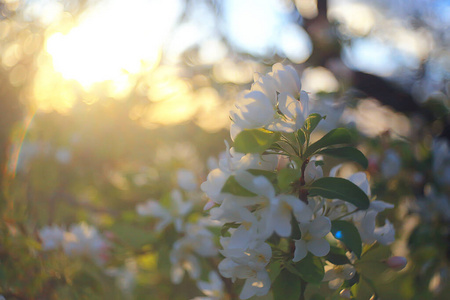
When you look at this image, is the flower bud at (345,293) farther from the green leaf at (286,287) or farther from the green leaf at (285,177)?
the green leaf at (285,177)

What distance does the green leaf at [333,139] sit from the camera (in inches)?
24.2

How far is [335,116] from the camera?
2.02 m

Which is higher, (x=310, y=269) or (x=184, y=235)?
(x=310, y=269)

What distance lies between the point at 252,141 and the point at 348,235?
24 centimetres

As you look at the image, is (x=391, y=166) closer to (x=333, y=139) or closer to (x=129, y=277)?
(x=333, y=139)

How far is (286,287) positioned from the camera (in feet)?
2.01

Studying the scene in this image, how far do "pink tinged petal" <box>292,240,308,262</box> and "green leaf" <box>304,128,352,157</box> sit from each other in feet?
0.50

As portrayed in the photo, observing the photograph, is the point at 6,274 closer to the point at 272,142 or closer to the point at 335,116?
the point at 272,142

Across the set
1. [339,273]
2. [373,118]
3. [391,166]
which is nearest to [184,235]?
[339,273]

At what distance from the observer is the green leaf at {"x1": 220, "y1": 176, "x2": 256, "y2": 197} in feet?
1.76

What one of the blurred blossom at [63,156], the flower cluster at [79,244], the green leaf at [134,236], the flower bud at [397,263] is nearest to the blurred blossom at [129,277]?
the flower cluster at [79,244]

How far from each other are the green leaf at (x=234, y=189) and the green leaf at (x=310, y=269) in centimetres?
17

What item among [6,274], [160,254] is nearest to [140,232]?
[160,254]

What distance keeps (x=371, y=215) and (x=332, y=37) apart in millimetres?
1704
